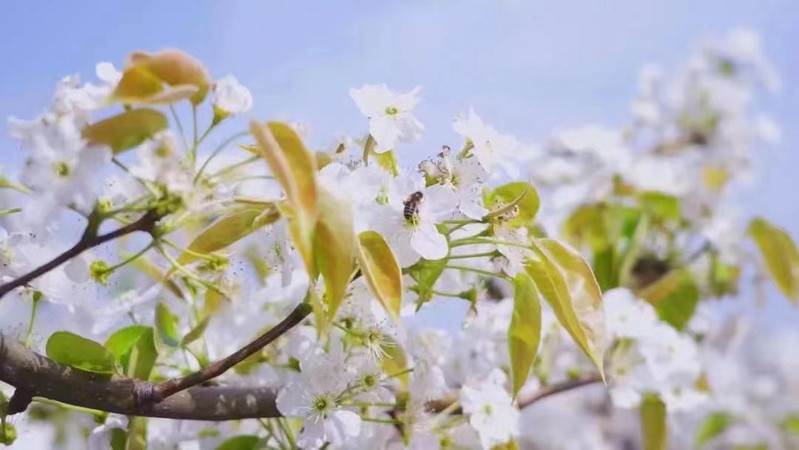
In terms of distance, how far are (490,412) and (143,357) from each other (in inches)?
11.6

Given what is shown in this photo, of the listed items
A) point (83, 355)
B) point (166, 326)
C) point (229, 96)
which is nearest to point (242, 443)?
point (166, 326)

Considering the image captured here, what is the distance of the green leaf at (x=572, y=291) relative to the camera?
0.61m

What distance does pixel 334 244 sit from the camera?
491 millimetres

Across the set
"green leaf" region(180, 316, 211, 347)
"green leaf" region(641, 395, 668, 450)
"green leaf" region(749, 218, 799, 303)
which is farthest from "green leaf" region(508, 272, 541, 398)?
"green leaf" region(749, 218, 799, 303)

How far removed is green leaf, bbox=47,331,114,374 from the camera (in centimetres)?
58

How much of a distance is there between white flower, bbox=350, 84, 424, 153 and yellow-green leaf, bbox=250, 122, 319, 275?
138 millimetres

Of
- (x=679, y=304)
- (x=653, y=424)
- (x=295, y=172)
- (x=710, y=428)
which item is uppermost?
(x=295, y=172)

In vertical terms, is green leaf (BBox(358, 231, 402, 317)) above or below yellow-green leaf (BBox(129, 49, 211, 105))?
below

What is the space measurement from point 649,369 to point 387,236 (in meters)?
0.58

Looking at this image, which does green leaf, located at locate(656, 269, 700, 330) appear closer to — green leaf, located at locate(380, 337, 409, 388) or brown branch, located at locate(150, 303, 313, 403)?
green leaf, located at locate(380, 337, 409, 388)

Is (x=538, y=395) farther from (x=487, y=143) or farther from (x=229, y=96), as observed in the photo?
(x=229, y=96)

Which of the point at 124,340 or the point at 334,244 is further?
the point at 124,340

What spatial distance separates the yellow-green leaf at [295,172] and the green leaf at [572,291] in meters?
0.19

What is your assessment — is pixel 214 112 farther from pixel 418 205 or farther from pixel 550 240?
pixel 550 240
